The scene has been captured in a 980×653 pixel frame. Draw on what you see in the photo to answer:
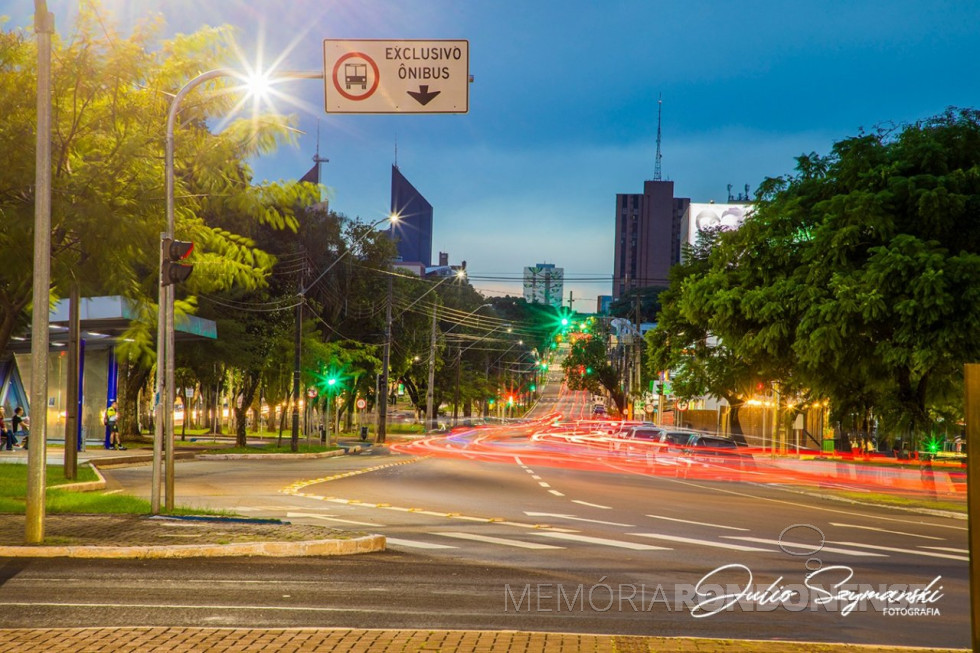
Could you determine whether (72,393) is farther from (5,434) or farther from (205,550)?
(205,550)

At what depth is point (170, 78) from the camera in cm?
1991

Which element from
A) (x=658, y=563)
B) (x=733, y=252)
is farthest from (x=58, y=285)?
(x=733, y=252)

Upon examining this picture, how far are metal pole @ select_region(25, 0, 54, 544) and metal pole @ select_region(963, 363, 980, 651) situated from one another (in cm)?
1070

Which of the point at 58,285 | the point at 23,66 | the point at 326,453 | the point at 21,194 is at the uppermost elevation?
the point at 23,66

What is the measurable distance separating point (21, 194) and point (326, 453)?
2756 centimetres

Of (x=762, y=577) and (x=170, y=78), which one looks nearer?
(x=762, y=577)

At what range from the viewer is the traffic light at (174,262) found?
51.0ft

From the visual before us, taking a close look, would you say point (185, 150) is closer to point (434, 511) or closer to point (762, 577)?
point (434, 511)

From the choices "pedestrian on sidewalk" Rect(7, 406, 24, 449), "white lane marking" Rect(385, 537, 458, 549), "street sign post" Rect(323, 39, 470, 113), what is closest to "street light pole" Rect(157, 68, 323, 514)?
"white lane marking" Rect(385, 537, 458, 549)

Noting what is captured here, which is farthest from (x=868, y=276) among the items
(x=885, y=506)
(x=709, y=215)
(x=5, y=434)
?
(x=709, y=215)

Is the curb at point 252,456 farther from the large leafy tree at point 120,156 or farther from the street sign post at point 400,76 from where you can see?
the street sign post at point 400,76

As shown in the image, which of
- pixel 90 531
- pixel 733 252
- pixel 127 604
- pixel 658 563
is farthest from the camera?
pixel 733 252

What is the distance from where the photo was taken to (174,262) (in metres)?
15.8

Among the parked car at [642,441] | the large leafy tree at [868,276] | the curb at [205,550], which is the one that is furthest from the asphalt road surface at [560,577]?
the parked car at [642,441]
